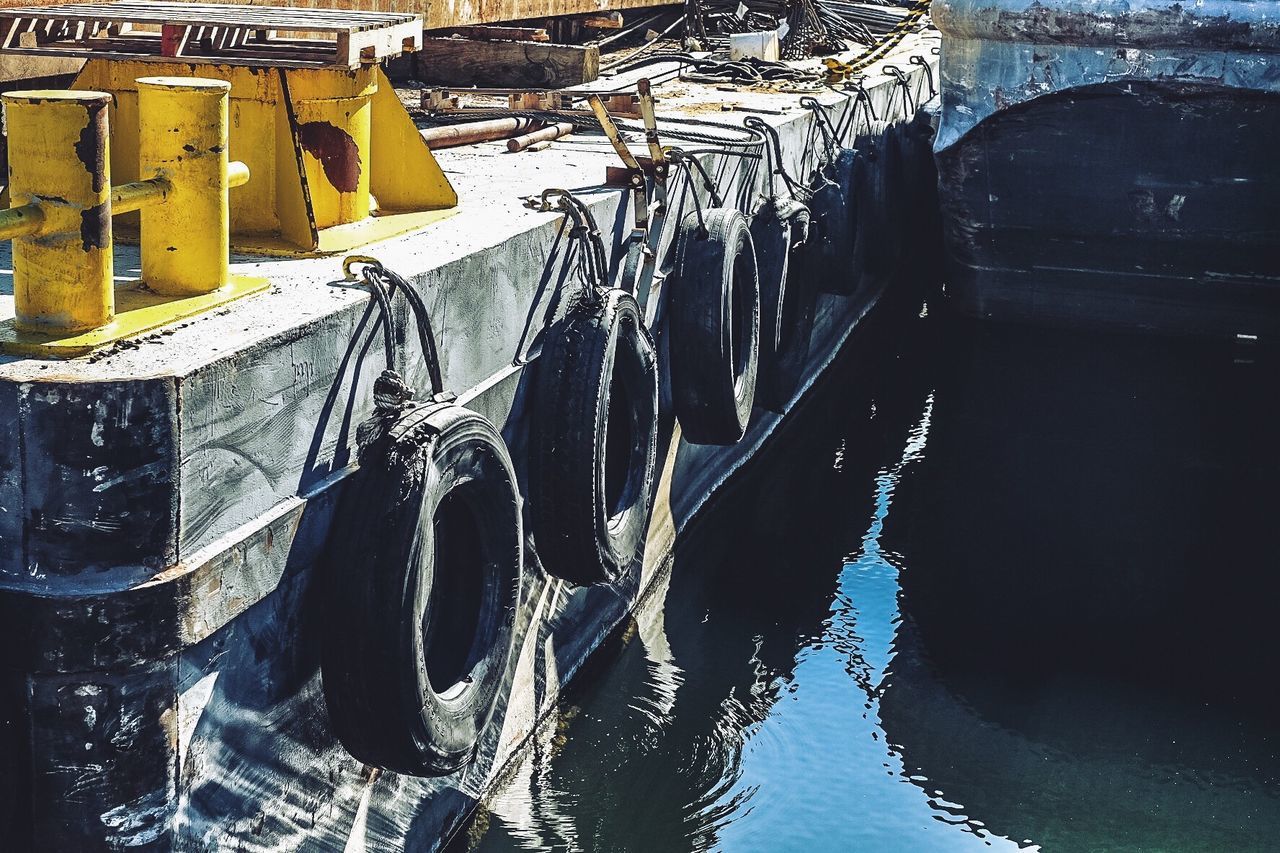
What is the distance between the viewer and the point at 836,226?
8031 millimetres

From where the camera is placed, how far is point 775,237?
6.64m

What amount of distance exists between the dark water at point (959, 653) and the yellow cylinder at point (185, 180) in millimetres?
1905

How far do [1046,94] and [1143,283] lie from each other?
146cm

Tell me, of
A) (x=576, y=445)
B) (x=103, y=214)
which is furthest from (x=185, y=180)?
(x=576, y=445)

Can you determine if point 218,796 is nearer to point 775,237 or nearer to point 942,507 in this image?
point 775,237

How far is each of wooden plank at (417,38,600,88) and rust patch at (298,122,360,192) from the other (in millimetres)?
3692

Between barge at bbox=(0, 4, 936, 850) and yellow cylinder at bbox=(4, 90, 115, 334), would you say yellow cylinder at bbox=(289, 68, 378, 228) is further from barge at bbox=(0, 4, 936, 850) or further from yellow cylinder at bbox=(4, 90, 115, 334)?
yellow cylinder at bbox=(4, 90, 115, 334)

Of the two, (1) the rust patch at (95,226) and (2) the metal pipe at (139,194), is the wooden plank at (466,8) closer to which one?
(2) the metal pipe at (139,194)

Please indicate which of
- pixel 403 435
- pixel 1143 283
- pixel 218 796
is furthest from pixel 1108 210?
pixel 218 796

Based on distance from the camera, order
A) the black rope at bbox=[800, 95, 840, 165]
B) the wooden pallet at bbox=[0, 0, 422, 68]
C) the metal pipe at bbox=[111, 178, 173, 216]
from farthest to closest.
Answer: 1. the black rope at bbox=[800, 95, 840, 165]
2. the wooden pallet at bbox=[0, 0, 422, 68]
3. the metal pipe at bbox=[111, 178, 173, 216]

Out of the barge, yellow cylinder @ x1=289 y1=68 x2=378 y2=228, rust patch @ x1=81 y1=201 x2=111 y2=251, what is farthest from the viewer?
yellow cylinder @ x1=289 y1=68 x2=378 y2=228

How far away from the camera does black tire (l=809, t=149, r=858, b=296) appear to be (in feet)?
26.2

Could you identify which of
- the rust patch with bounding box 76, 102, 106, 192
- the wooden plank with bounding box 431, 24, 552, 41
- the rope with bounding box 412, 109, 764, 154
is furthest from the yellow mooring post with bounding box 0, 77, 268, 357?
the wooden plank with bounding box 431, 24, 552, 41

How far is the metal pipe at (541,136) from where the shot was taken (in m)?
5.59
